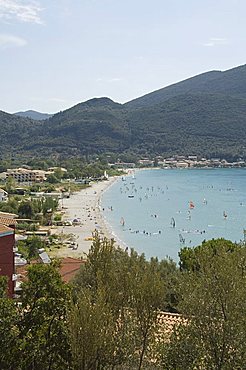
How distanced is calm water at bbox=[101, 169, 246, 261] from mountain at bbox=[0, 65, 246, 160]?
165 ft

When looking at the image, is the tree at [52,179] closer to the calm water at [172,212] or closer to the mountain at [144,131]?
the calm water at [172,212]

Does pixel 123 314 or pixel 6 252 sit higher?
pixel 123 314

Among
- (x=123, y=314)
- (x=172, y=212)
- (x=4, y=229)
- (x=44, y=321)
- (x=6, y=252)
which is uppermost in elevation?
(x=4, y=229)

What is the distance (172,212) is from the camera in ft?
201

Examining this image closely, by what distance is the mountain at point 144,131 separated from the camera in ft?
506

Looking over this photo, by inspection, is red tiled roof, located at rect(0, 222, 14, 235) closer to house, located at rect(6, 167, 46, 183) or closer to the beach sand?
the beach sand

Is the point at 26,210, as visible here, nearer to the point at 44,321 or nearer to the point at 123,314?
the point at 44,321

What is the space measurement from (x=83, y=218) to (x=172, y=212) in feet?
44.5

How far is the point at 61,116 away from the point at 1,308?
624ft

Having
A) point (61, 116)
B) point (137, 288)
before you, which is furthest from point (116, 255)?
point (61, 116)

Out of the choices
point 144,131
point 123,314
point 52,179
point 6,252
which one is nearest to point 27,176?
point 52,179

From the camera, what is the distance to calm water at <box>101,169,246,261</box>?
4381 cm

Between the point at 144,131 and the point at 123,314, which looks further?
the point at 144,131

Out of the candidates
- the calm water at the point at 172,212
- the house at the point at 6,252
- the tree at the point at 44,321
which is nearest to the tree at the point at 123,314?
the tree at the point at 44,321
